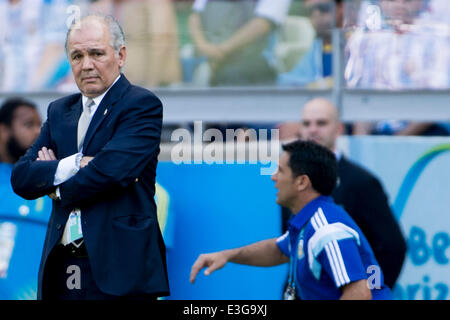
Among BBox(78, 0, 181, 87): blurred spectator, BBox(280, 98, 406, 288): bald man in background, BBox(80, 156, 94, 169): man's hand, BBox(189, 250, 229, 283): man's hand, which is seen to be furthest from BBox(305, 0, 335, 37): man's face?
BBox(80, 156, 94, 169): man's hand

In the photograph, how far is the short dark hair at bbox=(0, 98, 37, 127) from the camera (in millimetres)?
7055

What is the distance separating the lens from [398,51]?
23.2 feet

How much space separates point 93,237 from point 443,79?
4.10 m

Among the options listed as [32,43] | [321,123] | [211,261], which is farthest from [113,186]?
[32,43]

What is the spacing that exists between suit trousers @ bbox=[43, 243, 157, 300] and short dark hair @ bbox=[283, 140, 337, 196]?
1222mm

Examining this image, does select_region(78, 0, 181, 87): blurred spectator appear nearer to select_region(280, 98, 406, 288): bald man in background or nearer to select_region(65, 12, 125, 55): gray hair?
select_region(280, 98, 406, 288): bald man in background

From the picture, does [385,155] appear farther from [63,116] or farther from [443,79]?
[63,116]

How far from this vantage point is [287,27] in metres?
7.35

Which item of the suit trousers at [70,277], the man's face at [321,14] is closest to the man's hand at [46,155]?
the suit trousers at [70,277]

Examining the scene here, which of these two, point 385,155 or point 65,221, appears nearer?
point 65,221

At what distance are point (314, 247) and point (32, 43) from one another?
4294 millimetres

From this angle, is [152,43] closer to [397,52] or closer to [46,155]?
[397,52]

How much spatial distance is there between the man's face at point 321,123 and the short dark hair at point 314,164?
62.0 inches

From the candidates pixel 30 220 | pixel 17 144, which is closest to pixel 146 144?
pixel 30 220
